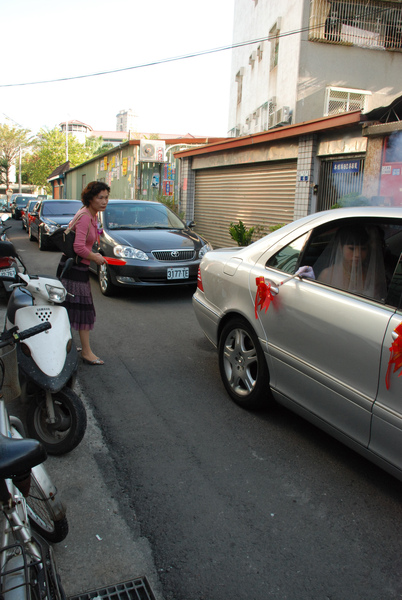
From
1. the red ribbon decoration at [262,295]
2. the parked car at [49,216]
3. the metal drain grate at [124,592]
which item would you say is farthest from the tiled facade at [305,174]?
the metal drain grate at [124,592]

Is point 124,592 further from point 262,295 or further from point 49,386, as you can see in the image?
point 262,295

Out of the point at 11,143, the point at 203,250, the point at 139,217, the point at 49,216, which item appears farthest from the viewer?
the point at 11,143

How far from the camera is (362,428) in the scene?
9.00ft

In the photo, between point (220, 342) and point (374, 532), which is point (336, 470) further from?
point (220, 342)

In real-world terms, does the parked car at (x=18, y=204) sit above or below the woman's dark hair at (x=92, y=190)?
below

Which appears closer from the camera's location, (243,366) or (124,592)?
(124,592)

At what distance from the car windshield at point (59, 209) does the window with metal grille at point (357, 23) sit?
9.09 metres

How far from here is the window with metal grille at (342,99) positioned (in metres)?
15.8

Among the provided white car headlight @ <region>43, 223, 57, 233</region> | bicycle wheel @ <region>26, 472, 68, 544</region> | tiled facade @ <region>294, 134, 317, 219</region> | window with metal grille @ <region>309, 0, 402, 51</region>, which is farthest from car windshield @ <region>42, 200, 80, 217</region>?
bicycle wheel @ <region>26, 472, 68, 544</region>

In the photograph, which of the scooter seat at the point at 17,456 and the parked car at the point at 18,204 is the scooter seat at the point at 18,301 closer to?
the scooter seat at the point at 17,456

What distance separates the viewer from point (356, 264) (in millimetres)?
3164

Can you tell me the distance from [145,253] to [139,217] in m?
1.60

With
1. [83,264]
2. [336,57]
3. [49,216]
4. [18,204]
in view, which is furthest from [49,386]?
[18,204]

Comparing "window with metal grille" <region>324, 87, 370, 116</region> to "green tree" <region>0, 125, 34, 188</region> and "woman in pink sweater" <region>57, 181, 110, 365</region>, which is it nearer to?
"woman in pink sweater" <region>57, 181, 110, 365</region>
